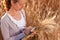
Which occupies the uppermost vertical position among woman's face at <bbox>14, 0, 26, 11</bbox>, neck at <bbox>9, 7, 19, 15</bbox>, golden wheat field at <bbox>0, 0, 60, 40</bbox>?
woman's face at <bbox>14, 0, 26, 11</bbox>

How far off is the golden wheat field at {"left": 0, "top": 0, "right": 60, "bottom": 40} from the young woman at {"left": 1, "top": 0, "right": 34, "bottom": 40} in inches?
1.3

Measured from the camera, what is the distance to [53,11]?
965 mm

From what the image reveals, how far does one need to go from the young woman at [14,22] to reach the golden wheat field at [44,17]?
1.3 inches

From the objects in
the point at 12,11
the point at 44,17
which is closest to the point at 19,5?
the point at 12,11

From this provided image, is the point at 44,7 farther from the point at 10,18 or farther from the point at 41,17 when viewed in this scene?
the point at 10,18

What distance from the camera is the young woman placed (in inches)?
35.0

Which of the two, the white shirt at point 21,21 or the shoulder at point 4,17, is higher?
the shoulder at point 4,17

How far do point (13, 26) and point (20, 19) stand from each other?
56 mm

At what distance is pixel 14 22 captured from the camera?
0.89 m

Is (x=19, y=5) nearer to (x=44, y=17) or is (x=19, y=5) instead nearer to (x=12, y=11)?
(x=12, y=11)

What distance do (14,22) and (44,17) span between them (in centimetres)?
17

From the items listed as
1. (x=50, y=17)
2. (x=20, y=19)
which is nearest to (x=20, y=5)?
(x=20, y=19)

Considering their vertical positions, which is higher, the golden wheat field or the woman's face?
the woman's face

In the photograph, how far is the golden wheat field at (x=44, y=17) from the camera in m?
0.89
